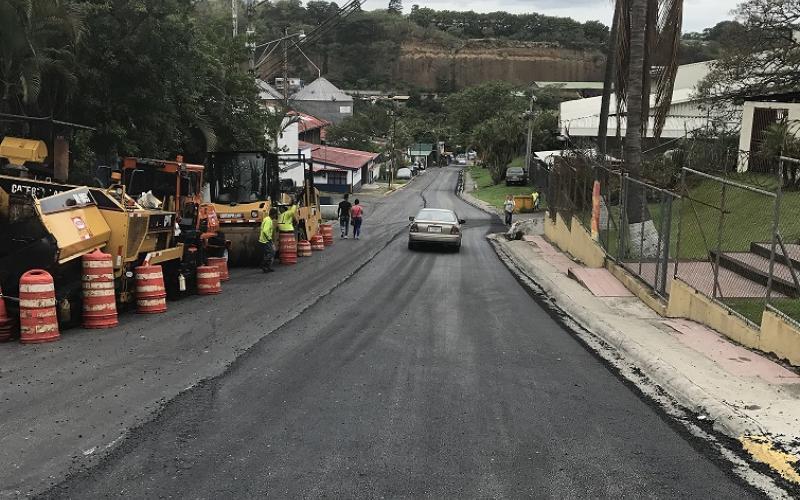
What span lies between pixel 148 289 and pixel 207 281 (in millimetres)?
2504

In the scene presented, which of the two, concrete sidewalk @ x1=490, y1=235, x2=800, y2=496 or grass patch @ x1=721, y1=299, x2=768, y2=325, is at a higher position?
grass patch @ x1=721, y1=299, x2=768, y2=325

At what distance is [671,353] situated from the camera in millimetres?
9352

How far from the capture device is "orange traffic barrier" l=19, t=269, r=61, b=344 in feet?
30.2

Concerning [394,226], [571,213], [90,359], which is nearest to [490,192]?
[394,226]

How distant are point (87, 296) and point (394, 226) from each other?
1124 inches

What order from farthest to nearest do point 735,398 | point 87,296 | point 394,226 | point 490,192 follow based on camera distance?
point 490,192 < point 394,226 < point 87,296 < point 735,398

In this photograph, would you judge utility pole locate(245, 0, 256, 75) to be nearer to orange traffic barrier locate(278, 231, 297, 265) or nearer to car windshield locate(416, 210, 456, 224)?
car windshield locate(416, 210, 456, 224)

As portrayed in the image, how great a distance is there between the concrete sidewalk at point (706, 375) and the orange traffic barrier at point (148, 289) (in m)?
7.03

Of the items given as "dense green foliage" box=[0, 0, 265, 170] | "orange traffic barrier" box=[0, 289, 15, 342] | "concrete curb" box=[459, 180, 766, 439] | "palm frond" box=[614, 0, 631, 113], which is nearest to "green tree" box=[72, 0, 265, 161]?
"dense green foliage" box=[0, 0, 265, 170]

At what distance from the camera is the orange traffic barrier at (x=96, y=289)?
407 inches

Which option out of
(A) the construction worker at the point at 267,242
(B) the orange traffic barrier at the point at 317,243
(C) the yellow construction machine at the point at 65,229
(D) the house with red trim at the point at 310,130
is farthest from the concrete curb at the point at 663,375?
(D) the house with red trim at the point at 310,130

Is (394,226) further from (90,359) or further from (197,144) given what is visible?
(90,359)

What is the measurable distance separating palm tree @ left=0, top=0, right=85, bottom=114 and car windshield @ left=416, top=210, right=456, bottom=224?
39.4 feet

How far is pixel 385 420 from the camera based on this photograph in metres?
6.50
